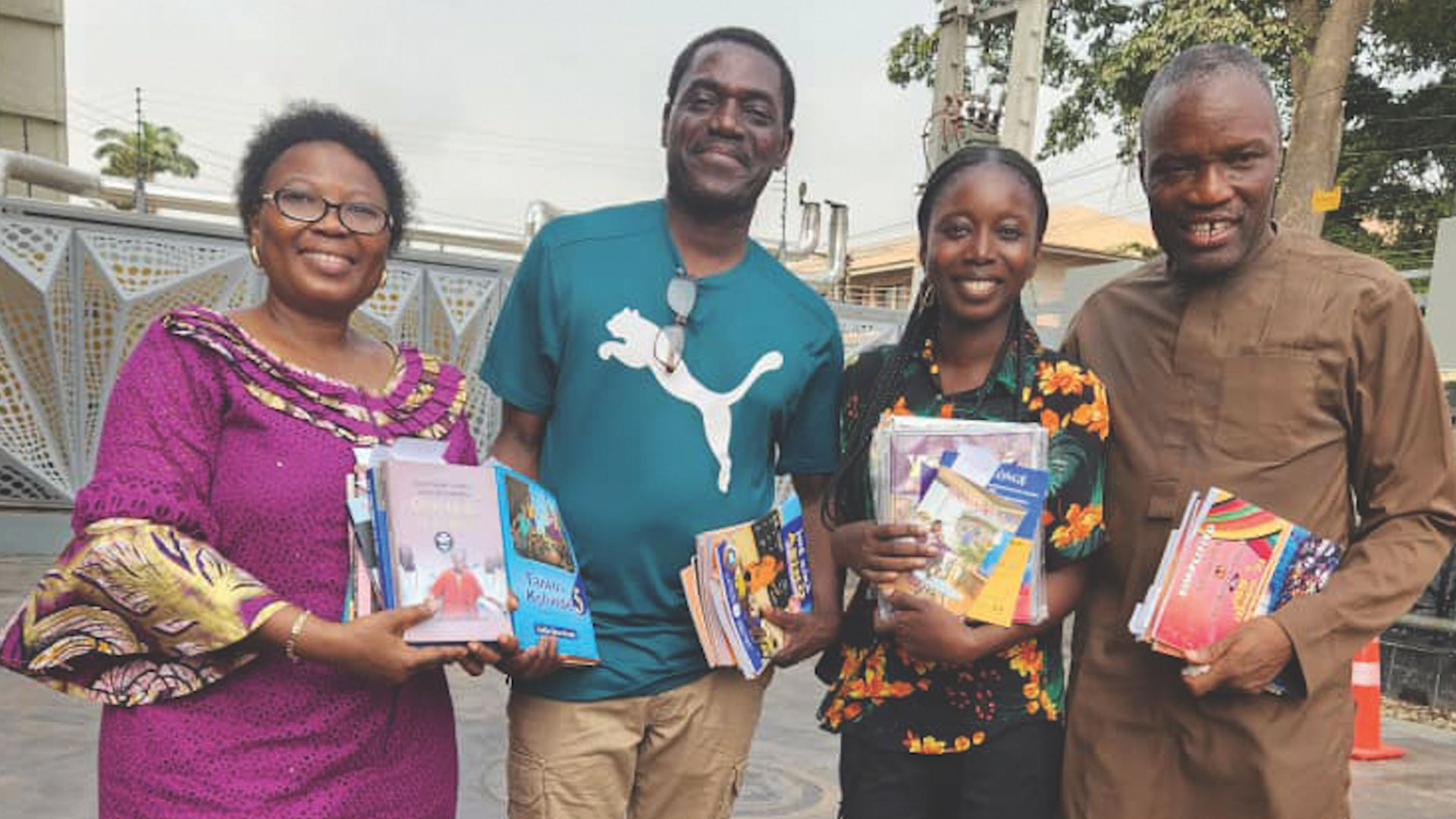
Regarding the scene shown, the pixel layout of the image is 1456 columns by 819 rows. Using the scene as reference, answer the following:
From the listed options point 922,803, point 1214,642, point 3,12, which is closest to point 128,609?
point 922,803

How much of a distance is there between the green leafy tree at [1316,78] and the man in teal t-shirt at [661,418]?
8.16 m

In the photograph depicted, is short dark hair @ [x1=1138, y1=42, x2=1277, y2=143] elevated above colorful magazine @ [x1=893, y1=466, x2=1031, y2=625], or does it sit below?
above

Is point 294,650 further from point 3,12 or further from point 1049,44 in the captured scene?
point 1049,44

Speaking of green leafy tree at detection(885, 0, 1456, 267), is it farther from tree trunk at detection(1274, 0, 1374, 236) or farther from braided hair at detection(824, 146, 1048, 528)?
braided hair at detection(824, 146, 1048, 528)

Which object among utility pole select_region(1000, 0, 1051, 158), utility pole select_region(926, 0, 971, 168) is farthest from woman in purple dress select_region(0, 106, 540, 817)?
utility pole select_region(926, 0, 971, 168)

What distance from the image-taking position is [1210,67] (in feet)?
6.16

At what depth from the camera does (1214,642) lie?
69.3 inches

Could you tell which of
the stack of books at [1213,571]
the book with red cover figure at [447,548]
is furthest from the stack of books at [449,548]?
the stack of books at [1213,571]

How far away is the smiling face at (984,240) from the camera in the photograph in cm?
199

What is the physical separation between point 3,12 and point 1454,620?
44.9 ft

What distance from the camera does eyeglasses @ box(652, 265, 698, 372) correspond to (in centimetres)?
202

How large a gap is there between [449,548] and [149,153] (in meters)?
48.5

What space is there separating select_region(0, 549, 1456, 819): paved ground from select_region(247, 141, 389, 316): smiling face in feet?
8.59

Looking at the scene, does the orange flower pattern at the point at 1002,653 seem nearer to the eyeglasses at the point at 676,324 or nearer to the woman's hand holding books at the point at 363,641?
the eyeglasses at the point at 676,324
